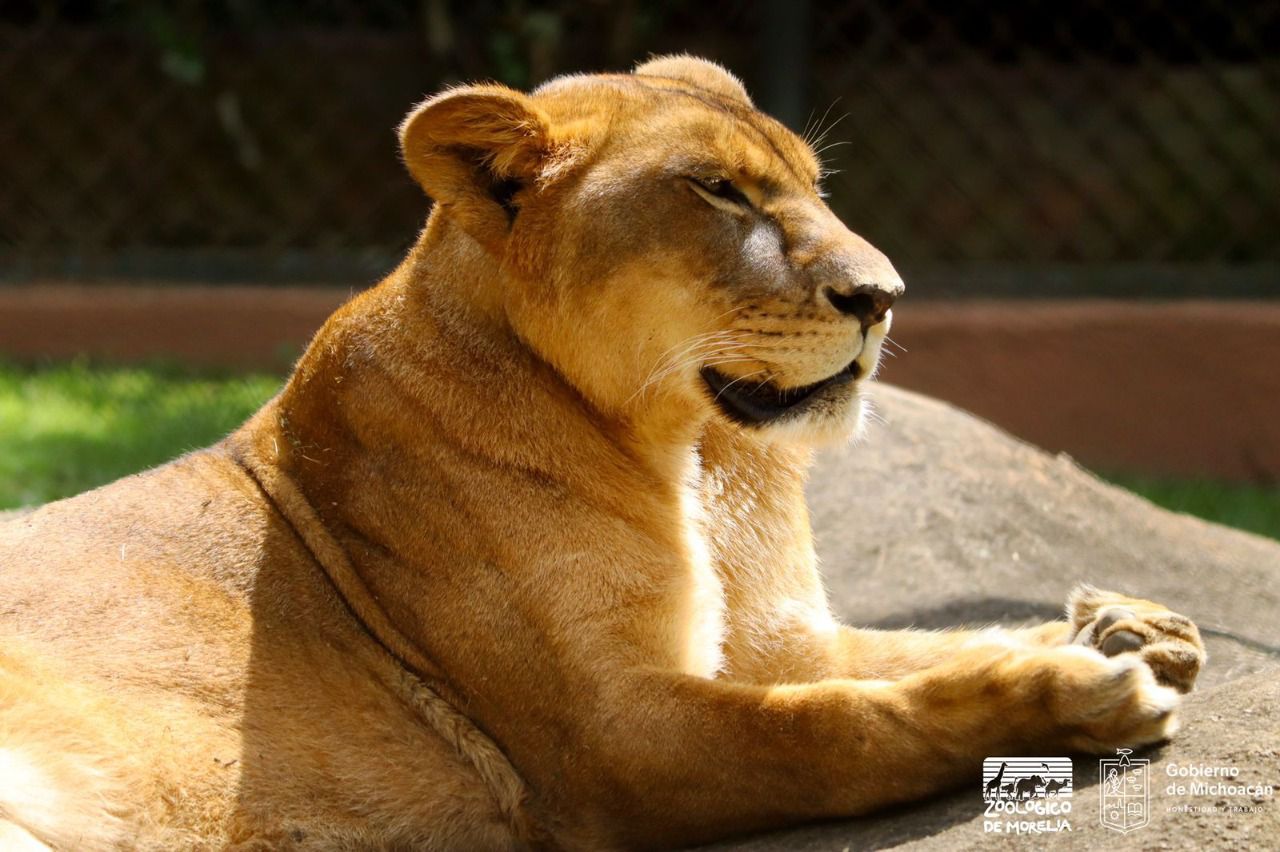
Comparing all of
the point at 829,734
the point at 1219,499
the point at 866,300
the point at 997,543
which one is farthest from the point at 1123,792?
the point at 1219,499

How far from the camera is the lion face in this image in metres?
2.66

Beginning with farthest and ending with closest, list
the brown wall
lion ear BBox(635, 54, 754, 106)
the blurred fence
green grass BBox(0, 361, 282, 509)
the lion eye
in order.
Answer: the blurred fence < the brown wall < green grass BBox(0, 361, 282, 509) < lion ear BBox(635, 54, 754, 106) < the lion eye

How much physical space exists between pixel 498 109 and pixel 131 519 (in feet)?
3.09

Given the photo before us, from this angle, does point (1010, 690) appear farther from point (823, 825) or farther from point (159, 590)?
point (159, 590)

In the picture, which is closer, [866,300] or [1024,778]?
[1024,778]

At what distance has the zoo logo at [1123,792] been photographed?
7.43 feet

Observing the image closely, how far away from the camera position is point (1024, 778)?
95.0 inches

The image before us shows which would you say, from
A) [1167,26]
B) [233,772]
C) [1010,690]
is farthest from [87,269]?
[1010,690]

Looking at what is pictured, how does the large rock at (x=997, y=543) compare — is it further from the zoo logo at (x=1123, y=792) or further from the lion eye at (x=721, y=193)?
the lion eye at (x=721, y=193)

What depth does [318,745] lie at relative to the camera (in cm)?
263

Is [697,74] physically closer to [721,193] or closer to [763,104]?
[721,193]

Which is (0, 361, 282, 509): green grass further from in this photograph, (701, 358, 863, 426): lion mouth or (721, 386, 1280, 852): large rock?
(701, 358, 863, 426): lion mouth

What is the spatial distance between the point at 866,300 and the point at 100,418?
4320mm

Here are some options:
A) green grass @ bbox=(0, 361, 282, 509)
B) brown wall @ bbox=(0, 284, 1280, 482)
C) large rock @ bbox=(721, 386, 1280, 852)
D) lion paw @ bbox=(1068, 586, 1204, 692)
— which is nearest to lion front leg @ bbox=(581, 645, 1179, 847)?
lion paw @ bbox=(1068, 586, 1204, 692)
